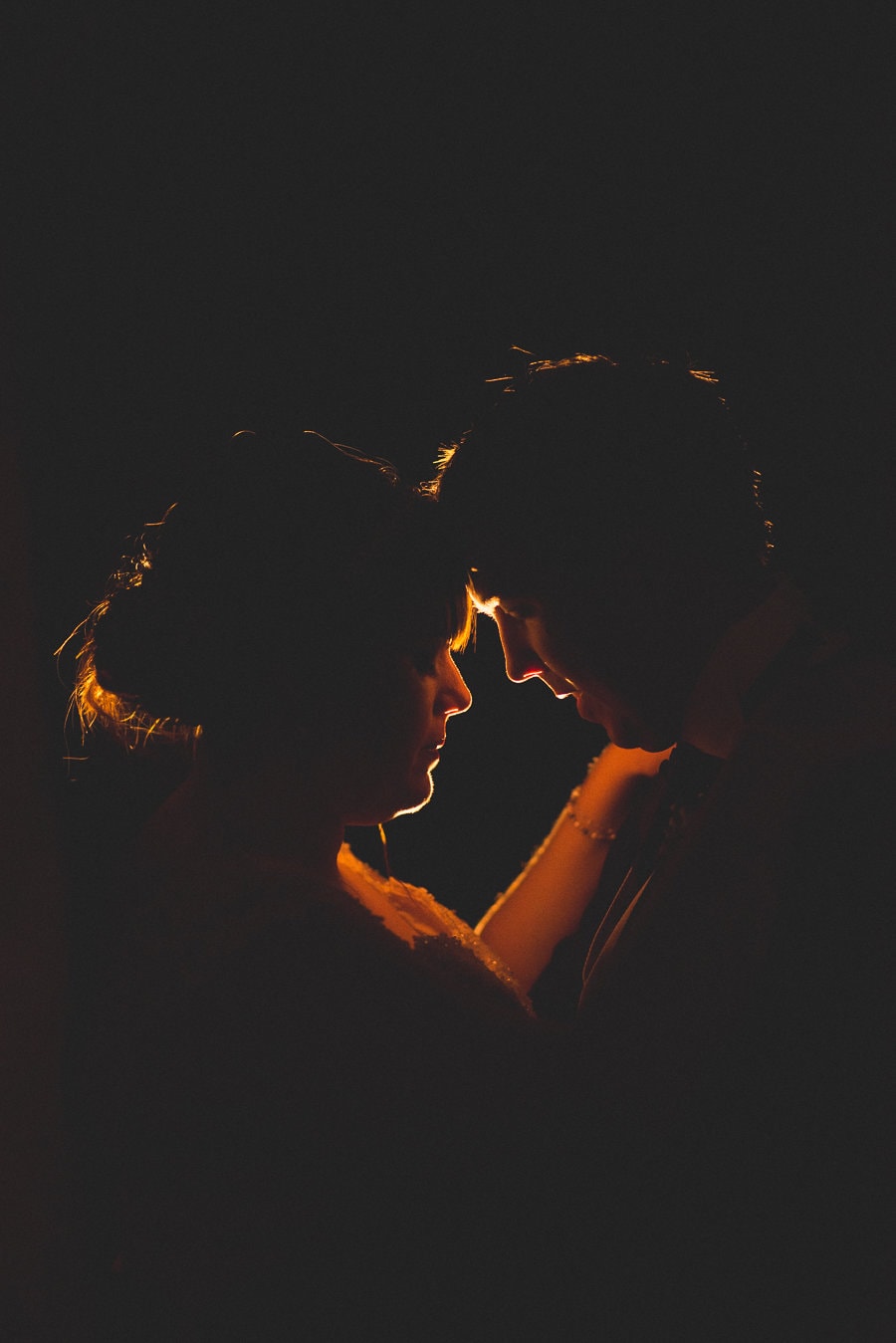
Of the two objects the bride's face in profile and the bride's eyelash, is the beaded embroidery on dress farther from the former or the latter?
the bride's eyelash

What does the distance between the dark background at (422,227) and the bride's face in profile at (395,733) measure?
0.46 metres

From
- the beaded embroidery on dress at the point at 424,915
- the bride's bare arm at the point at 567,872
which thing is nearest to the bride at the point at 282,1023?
the beaded embroidery on dress at the point at 424,915

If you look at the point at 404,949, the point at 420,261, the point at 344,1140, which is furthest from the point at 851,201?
the point at 344,1140

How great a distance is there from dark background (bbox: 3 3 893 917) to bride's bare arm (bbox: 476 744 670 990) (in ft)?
1.84

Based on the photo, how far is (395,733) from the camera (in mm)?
1158

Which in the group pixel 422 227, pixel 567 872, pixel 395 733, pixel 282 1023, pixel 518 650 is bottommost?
pixel 282 1023

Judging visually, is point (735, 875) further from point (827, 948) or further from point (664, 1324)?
point (664, 1324)

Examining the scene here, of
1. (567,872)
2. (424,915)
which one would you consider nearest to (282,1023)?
(424,915)

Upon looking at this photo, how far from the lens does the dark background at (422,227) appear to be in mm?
1426

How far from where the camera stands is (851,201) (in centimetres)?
157

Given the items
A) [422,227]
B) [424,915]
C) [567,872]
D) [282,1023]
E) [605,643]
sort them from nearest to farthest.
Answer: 1. [282,1023]
2. [605,643]
3. [424,915]
4. [567,872]
5. [422,227]

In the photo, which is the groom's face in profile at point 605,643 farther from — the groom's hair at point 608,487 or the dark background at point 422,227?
the dark background at point 422,227

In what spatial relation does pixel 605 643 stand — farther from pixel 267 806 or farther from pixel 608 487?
pixel 267 806

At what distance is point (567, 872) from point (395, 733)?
1.67 ft
